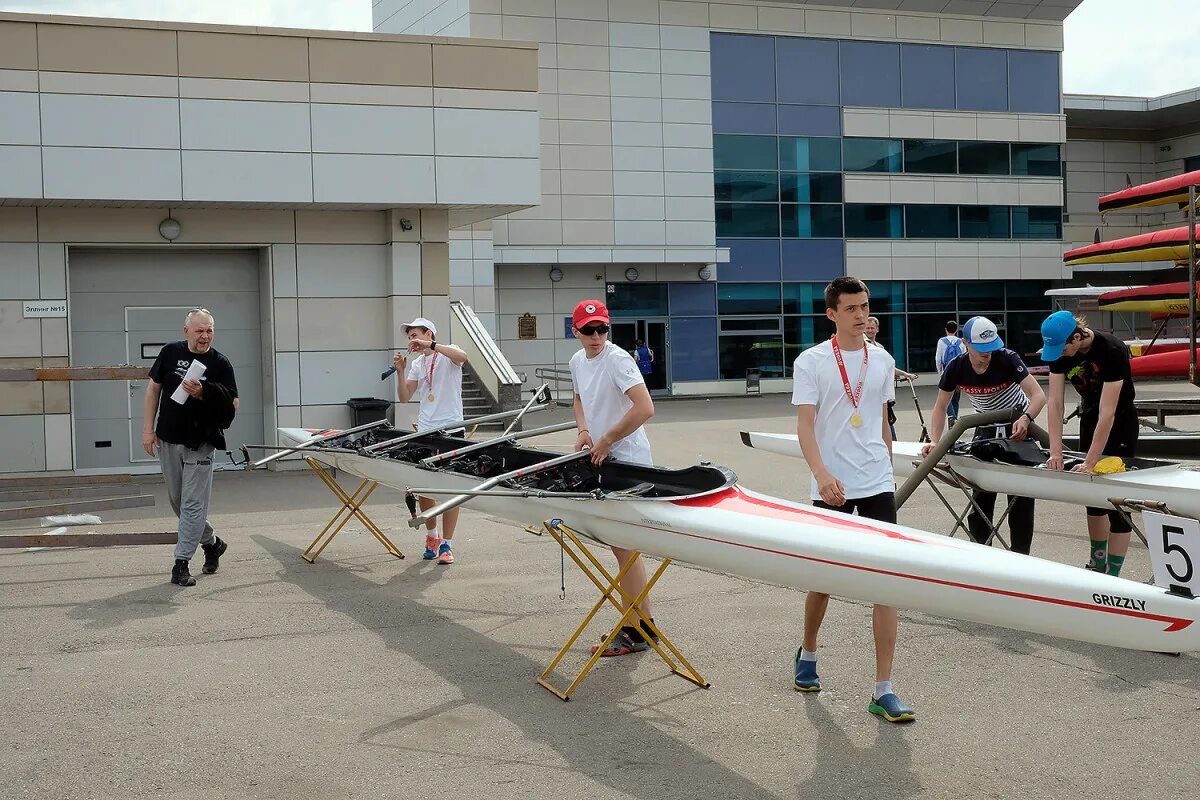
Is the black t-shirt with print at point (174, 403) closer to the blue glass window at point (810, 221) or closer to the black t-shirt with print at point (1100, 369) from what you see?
the black t-shirt with print at point (1100, 369)

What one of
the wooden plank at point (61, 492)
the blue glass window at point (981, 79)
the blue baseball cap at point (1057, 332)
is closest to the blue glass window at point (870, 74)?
the blue glass window at point (981, 79)

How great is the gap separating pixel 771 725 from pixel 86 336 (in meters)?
12.6

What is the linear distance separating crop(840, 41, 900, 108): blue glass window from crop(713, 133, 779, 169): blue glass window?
2.61m

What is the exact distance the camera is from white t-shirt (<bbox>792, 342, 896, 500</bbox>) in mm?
5434

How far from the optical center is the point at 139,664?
6332mm

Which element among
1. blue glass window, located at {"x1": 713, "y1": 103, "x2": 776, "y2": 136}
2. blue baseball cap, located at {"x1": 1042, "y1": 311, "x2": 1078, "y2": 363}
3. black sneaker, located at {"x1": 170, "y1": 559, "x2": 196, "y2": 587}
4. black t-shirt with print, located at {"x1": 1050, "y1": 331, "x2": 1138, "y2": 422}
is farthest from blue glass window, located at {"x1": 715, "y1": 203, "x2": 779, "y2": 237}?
blue baseball cap, located at {"x1": 1042, "y1": 311, "x2": 1078, "y2": 363}

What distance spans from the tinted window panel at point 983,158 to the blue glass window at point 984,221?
3.45 ft

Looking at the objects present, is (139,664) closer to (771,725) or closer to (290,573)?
(290,573)

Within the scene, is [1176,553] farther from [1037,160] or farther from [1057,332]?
[1037,160]

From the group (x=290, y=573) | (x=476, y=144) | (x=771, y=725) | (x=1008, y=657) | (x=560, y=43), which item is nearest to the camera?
(x=771, y=725)

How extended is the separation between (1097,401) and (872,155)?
2869cm

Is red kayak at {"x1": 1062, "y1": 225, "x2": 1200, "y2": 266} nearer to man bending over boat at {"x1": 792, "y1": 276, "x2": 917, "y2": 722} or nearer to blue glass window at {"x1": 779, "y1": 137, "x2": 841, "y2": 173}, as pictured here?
man bending over boat at {"x1": 792, "y1": 276, "x2": 917, "y2": 722}

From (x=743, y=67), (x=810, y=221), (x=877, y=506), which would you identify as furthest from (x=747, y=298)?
(x=877, y=506)

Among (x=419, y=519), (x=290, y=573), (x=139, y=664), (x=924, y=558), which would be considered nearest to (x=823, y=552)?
(x=924, y=558)
